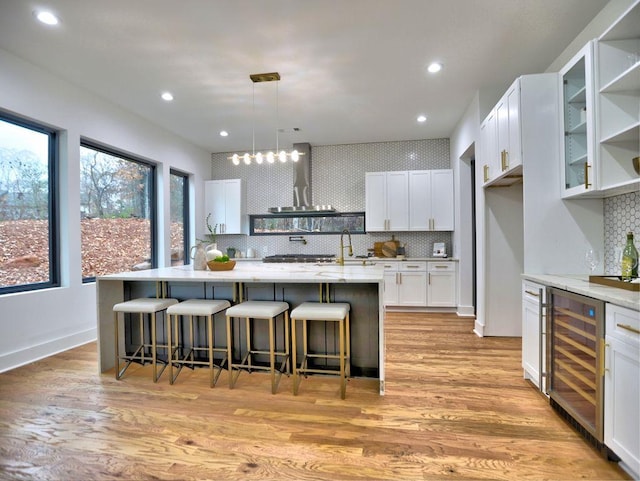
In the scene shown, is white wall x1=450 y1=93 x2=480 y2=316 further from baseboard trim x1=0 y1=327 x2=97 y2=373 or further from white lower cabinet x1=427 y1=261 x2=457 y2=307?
baseboard trim x1=0 y1=327 x2=97 y2=373

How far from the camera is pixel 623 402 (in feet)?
5.27

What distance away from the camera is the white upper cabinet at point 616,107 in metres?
2.11

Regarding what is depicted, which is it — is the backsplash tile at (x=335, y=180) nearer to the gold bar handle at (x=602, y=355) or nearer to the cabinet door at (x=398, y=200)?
the cabinet door at (x=398, y=200)

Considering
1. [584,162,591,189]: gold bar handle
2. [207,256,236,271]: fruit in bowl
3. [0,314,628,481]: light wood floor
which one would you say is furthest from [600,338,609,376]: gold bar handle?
[207,256,236,271]: fruit in bowl

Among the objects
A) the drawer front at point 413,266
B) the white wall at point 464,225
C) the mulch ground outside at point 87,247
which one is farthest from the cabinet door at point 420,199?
the mulch ground outside at point 87,247

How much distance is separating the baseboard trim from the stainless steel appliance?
14.7 ft

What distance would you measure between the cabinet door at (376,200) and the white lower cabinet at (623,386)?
4075 mm

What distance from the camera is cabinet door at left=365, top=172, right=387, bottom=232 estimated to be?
5.69 m

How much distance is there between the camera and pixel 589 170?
229 centimetres

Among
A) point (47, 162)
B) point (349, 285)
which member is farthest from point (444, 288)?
point (47, 162)

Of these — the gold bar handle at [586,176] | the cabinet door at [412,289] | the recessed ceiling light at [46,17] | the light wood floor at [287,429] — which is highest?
the recessed ceiling light at [46,17]

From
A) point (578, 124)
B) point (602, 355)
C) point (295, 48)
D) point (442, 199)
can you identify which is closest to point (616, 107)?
point (578, 124)

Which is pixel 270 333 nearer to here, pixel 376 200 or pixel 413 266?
pixel 413 266

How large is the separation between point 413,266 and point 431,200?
1.14 metres
